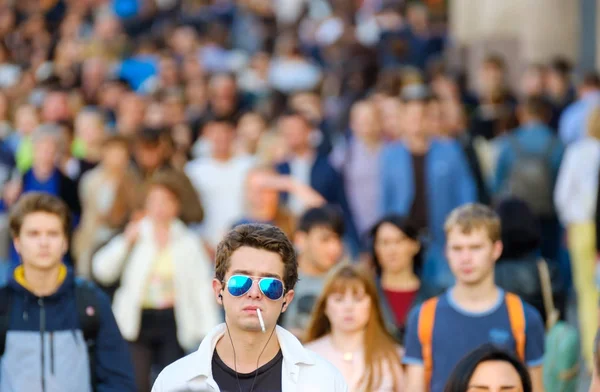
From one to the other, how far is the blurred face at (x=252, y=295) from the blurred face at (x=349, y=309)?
2534 mm

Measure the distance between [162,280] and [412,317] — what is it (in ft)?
10.3

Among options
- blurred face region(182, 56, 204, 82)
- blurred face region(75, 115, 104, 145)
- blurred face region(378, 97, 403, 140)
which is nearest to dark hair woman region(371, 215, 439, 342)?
blurred face region(378, 97, 403, 140)

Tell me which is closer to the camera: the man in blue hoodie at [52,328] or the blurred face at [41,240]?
the man in blue hoodie at [52,328]

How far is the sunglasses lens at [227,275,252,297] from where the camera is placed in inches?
208

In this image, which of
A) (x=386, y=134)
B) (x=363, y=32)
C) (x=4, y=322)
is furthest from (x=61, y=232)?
(x=363, y=32)

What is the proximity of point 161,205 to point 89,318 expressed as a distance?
375cm

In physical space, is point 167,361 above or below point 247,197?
below

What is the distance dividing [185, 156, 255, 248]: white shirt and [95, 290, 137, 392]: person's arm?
17.6 feet

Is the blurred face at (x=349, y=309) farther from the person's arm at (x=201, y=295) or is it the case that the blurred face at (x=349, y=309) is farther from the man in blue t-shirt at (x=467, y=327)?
the person's arm at (x=201, y=295)

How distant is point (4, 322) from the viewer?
6.85m

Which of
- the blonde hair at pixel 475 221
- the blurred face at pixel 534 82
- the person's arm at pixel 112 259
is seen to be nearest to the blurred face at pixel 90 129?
the person's arm at pixel 112 259

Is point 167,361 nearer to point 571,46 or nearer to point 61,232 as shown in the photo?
point 61,232

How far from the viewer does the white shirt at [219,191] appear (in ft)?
41.0

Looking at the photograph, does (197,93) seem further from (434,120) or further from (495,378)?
(495,378)
